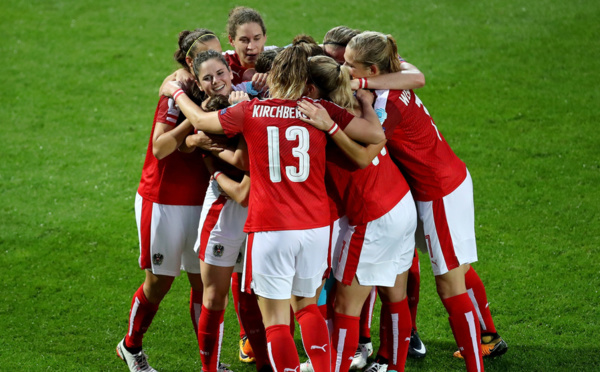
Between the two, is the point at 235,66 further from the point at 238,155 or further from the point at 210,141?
the point at 238,155

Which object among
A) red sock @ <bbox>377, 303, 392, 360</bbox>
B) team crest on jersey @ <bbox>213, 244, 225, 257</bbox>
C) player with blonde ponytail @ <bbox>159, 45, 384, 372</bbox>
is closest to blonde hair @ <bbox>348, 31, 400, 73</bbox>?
player with blonde ponytail @ <bbox>159, 45, 384, 372</bbox>

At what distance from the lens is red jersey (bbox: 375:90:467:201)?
4379mm

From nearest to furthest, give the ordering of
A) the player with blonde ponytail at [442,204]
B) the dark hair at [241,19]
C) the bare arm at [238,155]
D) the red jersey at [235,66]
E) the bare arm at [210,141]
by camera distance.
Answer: the bare arm at [238,155], the bare arm at [210,141], the player with blonde ponytail at [442,204], the red jersey at [235,66], the dark hair at [241,19]

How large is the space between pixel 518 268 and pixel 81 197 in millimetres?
4398

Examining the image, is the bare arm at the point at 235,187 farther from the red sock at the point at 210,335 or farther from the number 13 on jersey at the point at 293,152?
the red sock at the point at 210,335

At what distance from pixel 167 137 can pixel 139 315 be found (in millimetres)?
1272

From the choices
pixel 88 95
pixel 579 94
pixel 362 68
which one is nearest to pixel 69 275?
pixel 362 68

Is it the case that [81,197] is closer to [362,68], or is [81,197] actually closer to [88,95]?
[88,95]

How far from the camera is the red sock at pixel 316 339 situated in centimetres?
405

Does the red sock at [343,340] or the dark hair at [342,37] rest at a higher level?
the dark hair at [342,37]

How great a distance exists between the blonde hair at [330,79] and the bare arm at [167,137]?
815mm

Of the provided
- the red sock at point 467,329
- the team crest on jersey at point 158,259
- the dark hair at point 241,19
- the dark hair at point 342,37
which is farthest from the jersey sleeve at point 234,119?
the red sock at point 467,329

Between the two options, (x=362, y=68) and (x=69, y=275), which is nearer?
(x=362, y=68)

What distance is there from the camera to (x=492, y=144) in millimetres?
8484
